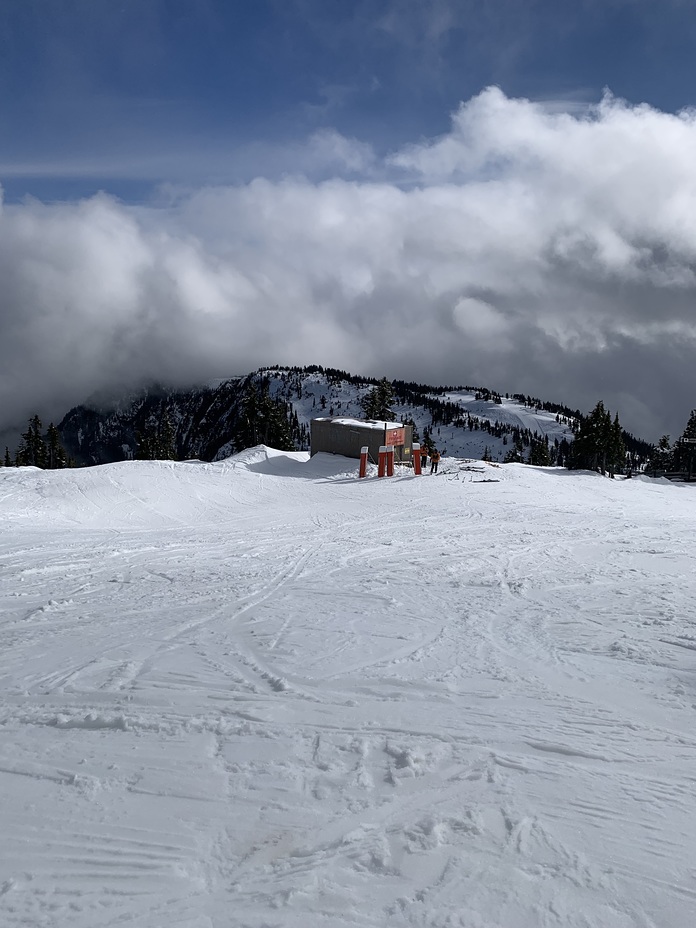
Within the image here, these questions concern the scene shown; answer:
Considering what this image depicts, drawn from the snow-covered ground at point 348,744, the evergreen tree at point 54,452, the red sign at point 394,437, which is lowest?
the snow-covered ground at point 348,744

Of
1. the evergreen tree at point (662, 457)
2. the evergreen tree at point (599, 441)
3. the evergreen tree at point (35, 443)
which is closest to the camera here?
the evergreen tree at point (599, 441)

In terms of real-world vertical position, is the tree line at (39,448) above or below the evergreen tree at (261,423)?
below

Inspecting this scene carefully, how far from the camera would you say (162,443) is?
61.2 meters

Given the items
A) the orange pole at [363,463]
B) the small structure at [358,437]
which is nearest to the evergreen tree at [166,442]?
the small structure at [358,437]

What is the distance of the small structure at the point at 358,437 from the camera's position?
32.4 meters

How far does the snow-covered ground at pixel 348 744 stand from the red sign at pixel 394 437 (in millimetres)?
21627

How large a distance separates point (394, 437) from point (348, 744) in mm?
29166

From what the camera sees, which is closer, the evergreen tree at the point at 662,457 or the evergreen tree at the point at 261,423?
the evergreen tree at the point at 261,423

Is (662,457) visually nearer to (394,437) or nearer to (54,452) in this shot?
(394,437)

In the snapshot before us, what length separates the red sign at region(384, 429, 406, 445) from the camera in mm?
32412

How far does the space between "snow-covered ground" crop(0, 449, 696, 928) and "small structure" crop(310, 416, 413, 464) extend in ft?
70.8

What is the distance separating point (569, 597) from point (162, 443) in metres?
58.2

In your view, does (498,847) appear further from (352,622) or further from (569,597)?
(569,597)

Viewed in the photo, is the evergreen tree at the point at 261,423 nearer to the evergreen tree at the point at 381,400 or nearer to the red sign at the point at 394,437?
the evergreen tree at the point at 381,400
